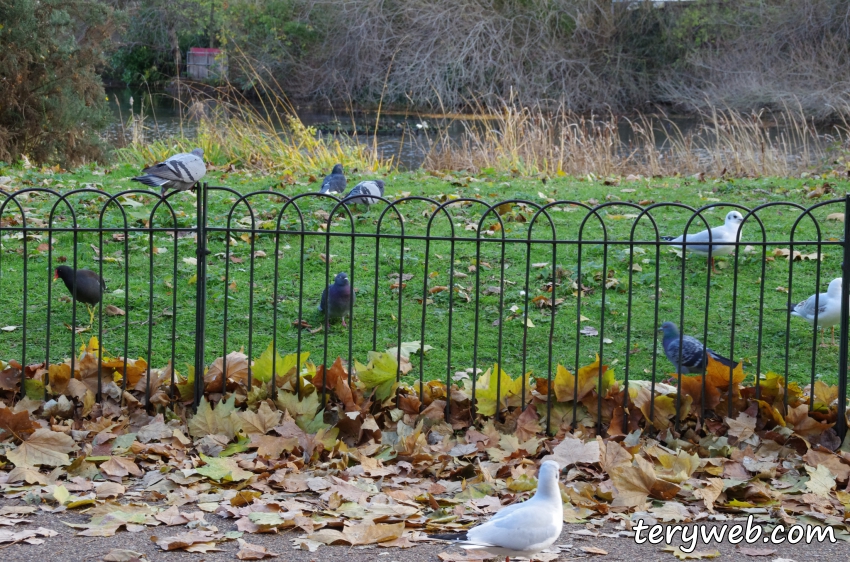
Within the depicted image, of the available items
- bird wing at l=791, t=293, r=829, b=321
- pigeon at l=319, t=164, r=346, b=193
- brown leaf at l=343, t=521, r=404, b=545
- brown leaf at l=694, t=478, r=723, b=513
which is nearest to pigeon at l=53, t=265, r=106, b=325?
brown leaf at l=343, t=521, r=404, b=545

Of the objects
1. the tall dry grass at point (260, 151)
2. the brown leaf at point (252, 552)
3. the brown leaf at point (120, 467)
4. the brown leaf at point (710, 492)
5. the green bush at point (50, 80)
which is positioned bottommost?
the brown leaf at point (252, 552)

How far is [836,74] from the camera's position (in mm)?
25781

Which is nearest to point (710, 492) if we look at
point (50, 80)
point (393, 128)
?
point (50, 80)

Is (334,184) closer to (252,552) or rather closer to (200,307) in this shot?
(200,307)

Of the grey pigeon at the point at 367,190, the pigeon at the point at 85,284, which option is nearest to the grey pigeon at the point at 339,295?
the pigeon at the point at 85,284

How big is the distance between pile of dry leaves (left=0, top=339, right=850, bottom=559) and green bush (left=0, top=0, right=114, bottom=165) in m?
8.26

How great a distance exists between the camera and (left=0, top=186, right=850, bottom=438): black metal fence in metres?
4.43

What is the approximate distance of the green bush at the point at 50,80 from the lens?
11.6m

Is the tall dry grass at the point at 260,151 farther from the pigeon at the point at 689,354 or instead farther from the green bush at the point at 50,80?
the pigeon at the point at 689,354

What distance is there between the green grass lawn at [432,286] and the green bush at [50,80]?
3729 mm

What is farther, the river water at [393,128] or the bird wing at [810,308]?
the river water at [393,128]

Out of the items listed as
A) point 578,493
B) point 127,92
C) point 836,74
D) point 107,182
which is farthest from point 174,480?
point 127,92

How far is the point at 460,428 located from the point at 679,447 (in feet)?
3.39

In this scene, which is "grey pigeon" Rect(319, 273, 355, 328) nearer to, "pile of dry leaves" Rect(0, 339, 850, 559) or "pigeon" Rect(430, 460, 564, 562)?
"pile of dry leaves" Rect(0, 339, 850, 559)
